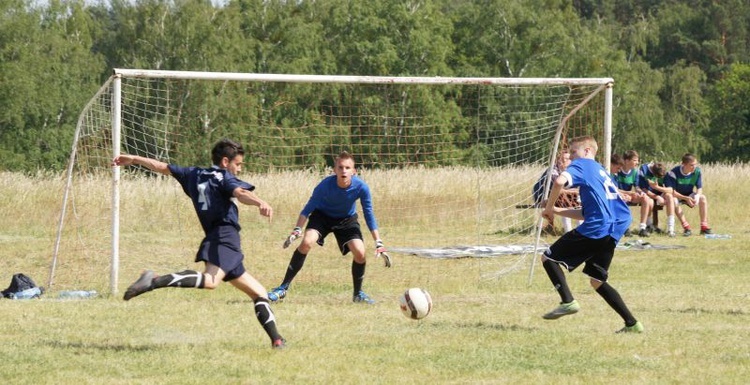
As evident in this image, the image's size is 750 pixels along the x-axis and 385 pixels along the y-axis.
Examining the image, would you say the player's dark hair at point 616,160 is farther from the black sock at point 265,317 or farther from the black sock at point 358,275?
the black sock at point 265,317

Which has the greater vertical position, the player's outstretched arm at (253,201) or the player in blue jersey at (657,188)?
the player's outstretched arm at (253,201)

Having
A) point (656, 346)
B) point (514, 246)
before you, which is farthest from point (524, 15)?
point (656, 346)

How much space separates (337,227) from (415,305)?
2.06 meters

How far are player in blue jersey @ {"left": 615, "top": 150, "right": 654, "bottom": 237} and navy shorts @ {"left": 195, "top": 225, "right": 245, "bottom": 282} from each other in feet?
37.4

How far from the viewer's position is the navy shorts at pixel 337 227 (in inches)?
416

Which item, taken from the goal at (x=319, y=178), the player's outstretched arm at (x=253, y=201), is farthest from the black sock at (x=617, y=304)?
the goal at (x=319, y=178)

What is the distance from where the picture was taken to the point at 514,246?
15.9 m

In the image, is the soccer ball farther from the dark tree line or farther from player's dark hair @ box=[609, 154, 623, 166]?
the dark tree line

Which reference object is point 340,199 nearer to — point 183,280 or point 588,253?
point 588,253

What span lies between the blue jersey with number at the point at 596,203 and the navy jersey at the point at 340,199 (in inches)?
96.6

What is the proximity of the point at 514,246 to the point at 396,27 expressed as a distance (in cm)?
2946

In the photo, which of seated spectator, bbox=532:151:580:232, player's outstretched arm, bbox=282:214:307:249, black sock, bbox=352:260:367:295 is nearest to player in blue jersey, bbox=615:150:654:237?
seated spectator, bbox=532:151:580:232

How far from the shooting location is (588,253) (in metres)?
8.61

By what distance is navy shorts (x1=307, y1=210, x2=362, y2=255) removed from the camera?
1055 cm
